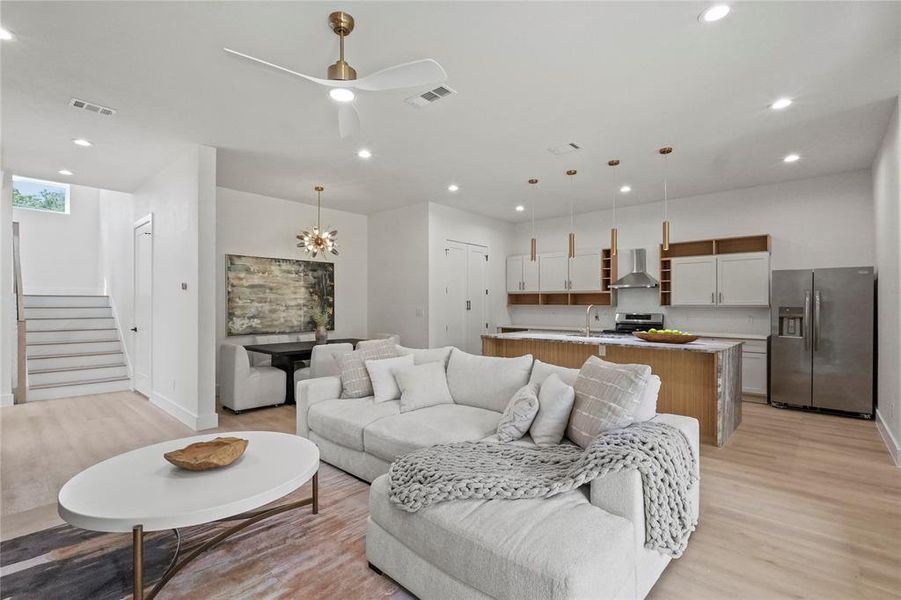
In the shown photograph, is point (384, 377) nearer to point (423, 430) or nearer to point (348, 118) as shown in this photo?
point (423, 430)

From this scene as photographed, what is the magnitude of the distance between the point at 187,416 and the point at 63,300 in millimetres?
5749

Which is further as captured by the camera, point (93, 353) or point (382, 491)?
point (93, 353)

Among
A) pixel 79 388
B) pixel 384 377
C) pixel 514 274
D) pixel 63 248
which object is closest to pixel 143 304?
pixel 79 388

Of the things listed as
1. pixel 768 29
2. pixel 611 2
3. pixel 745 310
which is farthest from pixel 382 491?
pixel 745 310

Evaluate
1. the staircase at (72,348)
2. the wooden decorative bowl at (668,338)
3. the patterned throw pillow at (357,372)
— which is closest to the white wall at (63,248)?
the staircase at (72,348)

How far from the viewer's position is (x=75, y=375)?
6074 millimetres

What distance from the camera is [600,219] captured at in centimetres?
718

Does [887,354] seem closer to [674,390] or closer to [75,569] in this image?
[674,390]

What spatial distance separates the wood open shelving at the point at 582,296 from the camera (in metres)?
6.94

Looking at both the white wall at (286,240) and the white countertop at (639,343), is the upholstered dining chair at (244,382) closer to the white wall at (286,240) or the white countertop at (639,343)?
the white wall at (286,240)

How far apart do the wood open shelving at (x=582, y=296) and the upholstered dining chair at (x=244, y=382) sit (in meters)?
4.63

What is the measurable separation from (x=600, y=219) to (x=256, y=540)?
6.67 m

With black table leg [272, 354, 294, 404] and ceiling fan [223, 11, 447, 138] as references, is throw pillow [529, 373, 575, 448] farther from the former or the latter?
black table leg [272, 354, 294, 404]

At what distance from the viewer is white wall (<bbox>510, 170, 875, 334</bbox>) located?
5121mm
